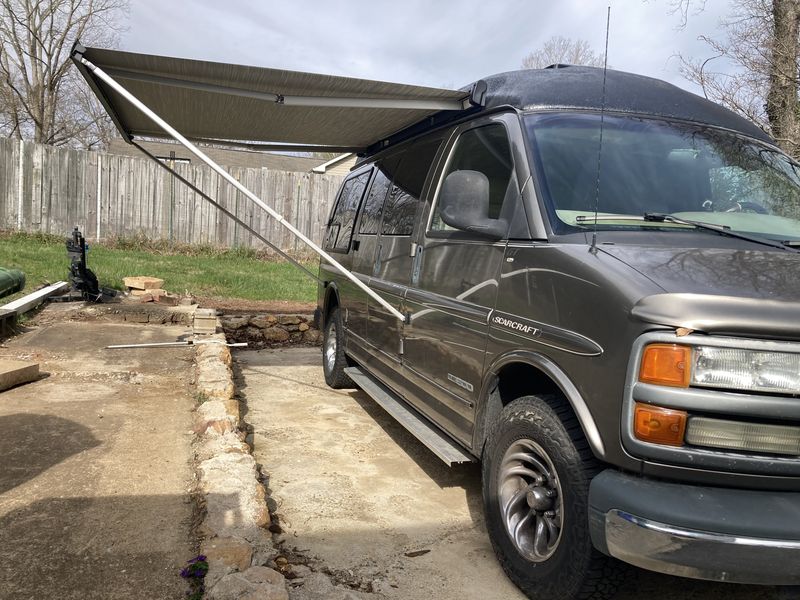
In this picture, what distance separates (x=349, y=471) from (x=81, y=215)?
13.2m

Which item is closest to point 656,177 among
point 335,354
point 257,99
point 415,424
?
point 415,424

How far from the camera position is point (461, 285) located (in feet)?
11.4

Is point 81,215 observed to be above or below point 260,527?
above

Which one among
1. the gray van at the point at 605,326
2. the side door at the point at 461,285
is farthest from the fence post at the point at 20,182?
the side door at the point at 461,285

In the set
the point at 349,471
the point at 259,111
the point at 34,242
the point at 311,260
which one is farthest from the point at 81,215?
the point at 349,471

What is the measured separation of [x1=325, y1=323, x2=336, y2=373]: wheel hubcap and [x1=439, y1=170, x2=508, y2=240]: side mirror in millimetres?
3411

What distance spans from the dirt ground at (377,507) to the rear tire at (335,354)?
207 mm

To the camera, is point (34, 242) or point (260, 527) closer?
point (260, 527)

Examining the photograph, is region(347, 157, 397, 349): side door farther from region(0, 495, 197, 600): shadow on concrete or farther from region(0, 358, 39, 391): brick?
region(0, 358, 39, 391): brick

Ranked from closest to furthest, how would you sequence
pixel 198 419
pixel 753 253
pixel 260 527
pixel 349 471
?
1. pixel 753 253
2. pixel 260 527
3. pixel 349 471
4. pixel 198 419

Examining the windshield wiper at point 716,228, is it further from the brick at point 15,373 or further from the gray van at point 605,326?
the brick at point 15,373

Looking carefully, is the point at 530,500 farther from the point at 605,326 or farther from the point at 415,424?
the point at 415,424

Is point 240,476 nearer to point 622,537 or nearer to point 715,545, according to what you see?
point 622,537

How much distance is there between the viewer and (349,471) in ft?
14.4
